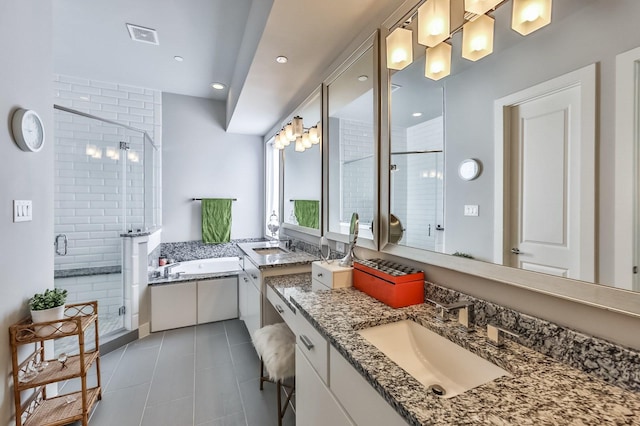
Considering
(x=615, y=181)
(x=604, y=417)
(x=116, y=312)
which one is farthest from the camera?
(x=116, y=312)

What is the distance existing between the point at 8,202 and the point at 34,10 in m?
1.12

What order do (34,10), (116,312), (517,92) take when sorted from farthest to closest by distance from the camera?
(116,312) → (34,10) → (517,92)

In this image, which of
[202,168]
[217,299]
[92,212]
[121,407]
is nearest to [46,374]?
[121,407]

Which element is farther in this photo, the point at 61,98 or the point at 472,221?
the point at 61,98

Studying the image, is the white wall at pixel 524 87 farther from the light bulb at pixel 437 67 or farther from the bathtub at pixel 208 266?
the bathtub at pixel 208 266

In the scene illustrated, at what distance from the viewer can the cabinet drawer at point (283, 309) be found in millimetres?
1422

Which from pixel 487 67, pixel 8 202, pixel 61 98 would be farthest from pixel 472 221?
pixel 61 98

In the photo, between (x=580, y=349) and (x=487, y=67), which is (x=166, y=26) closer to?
(x=487, y=67)

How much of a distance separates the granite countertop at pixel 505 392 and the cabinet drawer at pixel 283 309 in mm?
439

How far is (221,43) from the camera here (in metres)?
2.60

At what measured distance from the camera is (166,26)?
7.68ft

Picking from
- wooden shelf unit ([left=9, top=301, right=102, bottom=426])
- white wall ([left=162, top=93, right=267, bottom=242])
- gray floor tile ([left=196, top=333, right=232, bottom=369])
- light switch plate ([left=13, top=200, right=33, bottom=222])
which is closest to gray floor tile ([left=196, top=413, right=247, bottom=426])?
gray floor tile ([left=196, top=333, right=232, bottom=369])

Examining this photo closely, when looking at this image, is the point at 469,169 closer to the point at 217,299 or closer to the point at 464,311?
the point at 464,311

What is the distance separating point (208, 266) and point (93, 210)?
1430 mm
